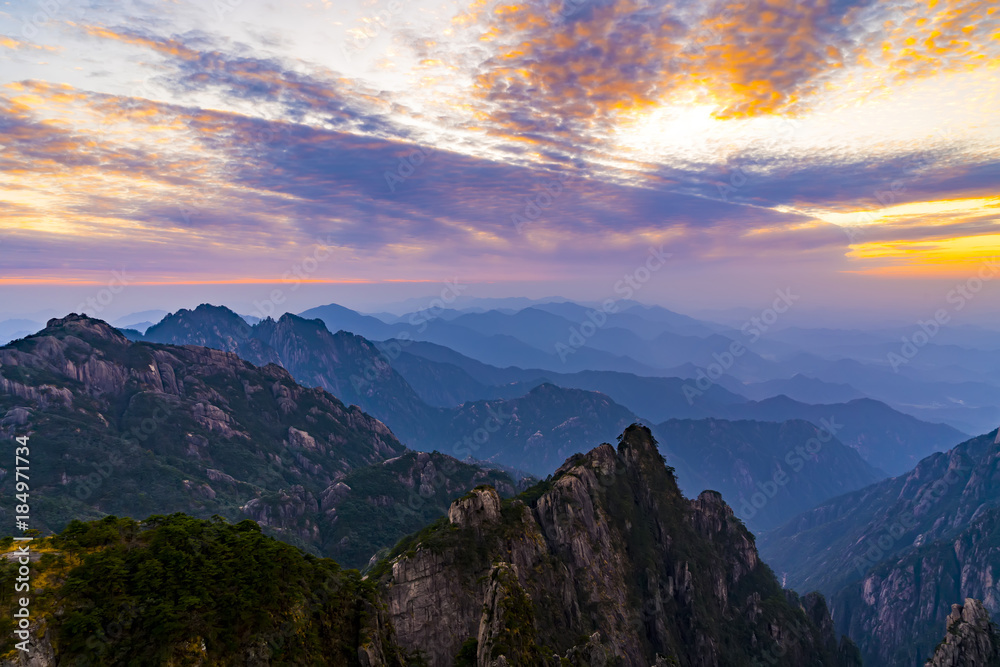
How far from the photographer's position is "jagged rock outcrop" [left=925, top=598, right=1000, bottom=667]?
91500 millimetres

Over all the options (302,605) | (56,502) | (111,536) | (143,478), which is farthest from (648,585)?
(143,478)

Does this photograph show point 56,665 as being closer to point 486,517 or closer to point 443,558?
point 443,558

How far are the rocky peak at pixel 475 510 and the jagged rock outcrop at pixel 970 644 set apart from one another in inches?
3755

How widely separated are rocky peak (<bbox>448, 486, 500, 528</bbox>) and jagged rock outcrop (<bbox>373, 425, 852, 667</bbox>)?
175mm

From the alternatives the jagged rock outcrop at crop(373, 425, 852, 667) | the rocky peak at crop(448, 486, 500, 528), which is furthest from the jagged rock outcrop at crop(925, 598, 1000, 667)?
the rocky peak at crop(448, 486, 500, 528)

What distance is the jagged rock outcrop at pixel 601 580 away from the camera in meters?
64.6

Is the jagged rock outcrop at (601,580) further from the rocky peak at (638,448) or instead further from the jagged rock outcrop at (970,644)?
the jagged rock outcrop at (970,644)

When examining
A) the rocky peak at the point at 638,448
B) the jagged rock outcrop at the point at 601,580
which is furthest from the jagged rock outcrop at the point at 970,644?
the rocky peak at the point at 638,448

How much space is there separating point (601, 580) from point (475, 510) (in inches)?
1139

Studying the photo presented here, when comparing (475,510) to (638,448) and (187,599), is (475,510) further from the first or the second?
(638,448)

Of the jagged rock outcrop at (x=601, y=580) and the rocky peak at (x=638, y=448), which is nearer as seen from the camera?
the jagged rock outcrop at (x=601, y=580)

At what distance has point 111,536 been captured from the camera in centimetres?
3609

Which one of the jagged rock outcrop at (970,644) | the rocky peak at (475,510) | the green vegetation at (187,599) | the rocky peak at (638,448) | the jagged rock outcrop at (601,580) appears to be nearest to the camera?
the green vegetation at (187,599)

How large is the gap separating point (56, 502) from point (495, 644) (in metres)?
170
